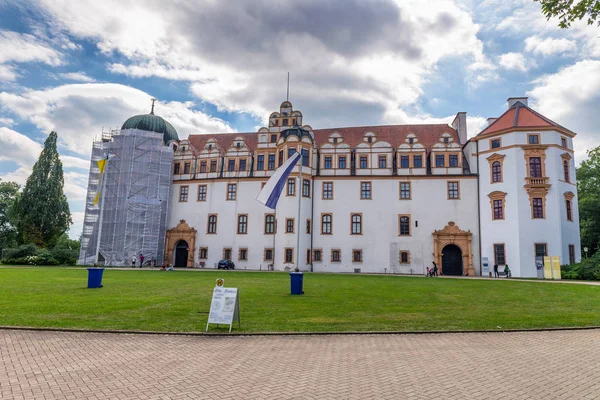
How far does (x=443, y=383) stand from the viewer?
609cm

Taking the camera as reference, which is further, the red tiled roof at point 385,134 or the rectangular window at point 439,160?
the red tiled roof at point 385,134

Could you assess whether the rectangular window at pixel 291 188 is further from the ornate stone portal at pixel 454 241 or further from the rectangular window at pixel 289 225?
the ornate stone portal at pixel 454 241

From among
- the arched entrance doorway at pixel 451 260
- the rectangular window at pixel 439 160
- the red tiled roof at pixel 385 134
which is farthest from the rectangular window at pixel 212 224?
the rectangular window at pixel 439 160

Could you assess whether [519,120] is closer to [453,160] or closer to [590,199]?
[453,160]

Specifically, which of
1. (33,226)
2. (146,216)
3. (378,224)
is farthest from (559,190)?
(33,226)

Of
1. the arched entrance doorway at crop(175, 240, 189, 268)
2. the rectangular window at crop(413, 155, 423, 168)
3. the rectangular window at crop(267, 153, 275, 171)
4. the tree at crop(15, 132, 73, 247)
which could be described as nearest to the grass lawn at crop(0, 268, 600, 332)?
the rectangular window at crop(413, 155, 423, 168)

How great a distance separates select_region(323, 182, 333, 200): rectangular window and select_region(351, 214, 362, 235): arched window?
3.28 metres

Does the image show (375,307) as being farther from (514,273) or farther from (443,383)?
(514,273)

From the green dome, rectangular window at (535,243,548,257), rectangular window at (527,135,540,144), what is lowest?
rectangular window at (535,243,548,257)

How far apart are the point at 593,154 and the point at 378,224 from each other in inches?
1198

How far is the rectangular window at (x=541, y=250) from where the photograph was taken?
33688mm

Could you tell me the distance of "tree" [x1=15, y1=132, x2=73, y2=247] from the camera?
1900 inches

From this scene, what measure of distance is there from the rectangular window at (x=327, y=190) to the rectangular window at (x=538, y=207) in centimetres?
1888

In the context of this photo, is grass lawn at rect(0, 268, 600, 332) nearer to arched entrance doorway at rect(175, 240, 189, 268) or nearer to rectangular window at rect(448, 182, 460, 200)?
rectangular window at rect(448, 182, 460, 200)
